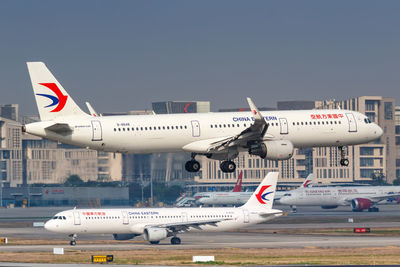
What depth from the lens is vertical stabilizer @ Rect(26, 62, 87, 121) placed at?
243 feet

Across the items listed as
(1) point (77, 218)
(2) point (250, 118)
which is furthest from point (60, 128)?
(1) point (77, 218)

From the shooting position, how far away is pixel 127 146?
73000 millimetres

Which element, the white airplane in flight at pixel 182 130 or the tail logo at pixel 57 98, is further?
the tail logo at pixel 57 98

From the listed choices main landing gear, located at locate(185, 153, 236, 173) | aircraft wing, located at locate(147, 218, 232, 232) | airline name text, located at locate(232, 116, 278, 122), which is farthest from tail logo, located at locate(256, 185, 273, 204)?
airline name text, located at locate(232, 116, 278, 122)

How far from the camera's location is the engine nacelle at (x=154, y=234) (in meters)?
116

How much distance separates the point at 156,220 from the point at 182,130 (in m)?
49.0

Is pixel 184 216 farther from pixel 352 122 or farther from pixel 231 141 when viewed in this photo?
pixel 231 141

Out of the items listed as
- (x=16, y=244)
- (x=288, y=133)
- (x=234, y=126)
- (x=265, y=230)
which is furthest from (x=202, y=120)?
(x=265, y=230)

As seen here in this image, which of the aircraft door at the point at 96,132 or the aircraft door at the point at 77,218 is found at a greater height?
the aircraft door at the point at 96,132

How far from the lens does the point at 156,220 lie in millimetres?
120812

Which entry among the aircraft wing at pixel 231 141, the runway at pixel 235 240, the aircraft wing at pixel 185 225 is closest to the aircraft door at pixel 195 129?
the aircraft wing at pixel 231 141

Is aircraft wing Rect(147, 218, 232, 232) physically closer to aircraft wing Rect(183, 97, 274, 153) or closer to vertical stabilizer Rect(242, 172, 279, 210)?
vertical stabilizer Rect(242, 172, 279, 210)

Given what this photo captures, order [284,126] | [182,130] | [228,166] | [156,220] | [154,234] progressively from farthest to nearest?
[156,220]
[154,234]
[228,166]
[284,126]
[182,130]

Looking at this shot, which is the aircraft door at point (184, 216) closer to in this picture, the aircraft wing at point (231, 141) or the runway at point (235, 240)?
the runway at point (235, 240)
